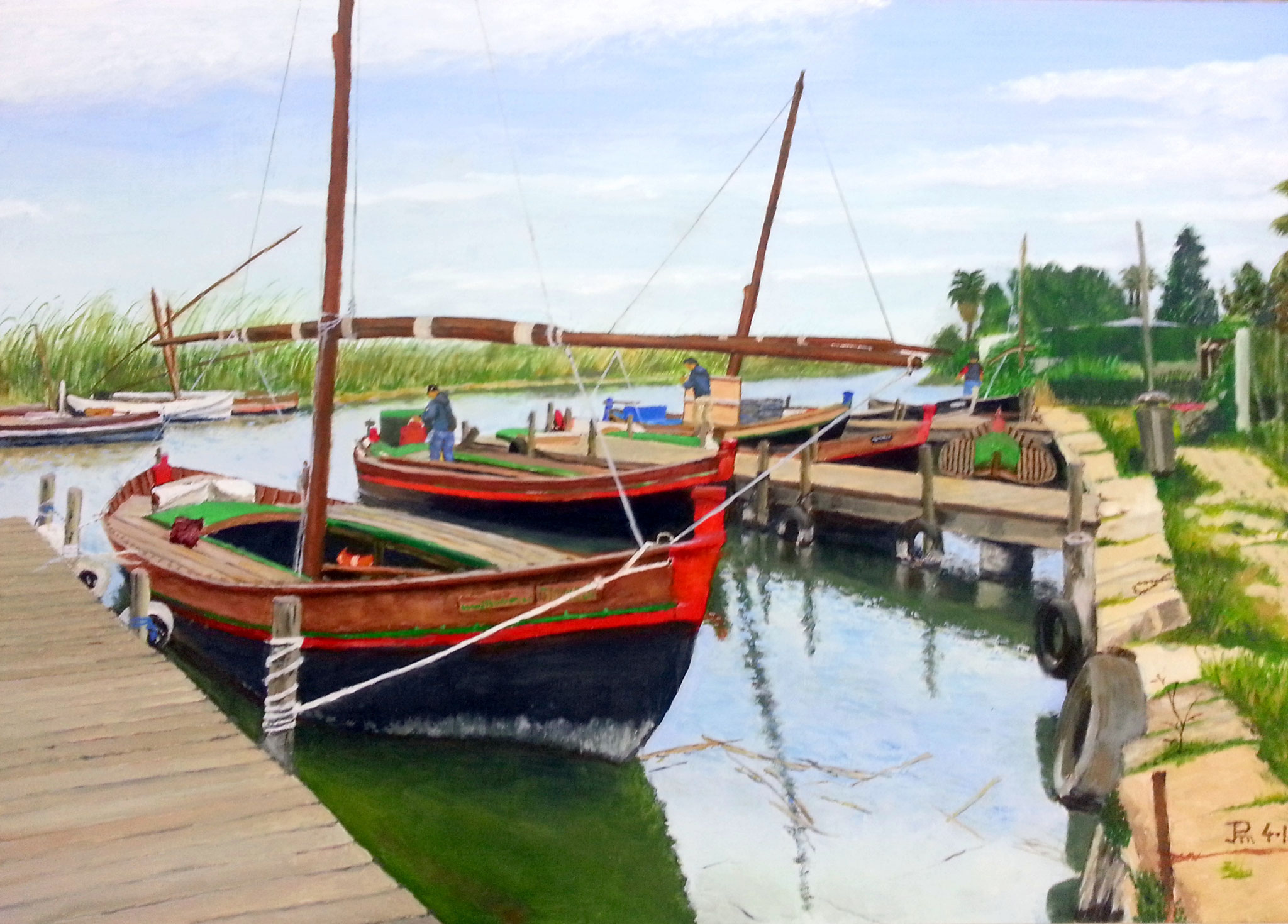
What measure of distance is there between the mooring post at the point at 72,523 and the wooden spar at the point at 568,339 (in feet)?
2.61

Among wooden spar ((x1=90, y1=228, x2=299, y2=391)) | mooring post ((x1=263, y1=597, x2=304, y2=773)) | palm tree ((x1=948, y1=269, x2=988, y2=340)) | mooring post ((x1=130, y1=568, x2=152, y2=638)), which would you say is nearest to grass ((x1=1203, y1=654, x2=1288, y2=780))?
palm tree ((x1=948, y1=269, x2=988, y2=340))

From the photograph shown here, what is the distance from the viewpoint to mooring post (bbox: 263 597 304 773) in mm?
3303

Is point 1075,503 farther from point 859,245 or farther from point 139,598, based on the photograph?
point 139,598

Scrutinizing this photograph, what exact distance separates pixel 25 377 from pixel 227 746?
63.5 inches

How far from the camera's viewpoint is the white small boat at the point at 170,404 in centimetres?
342

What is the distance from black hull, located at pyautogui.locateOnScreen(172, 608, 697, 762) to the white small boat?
0.87m

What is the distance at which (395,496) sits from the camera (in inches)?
177

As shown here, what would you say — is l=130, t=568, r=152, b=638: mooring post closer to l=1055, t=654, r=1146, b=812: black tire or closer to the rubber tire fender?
the rubber tire fender

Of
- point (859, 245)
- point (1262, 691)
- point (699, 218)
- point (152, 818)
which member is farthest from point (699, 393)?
point (152, 818)

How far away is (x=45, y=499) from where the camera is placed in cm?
364

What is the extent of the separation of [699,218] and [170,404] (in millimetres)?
2011

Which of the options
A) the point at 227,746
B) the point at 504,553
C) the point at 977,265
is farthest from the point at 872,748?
the point at 227,746

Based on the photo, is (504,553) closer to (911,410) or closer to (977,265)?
(977,265)

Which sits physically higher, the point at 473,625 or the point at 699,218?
the point at 699,218
